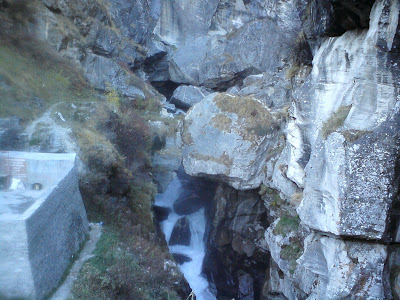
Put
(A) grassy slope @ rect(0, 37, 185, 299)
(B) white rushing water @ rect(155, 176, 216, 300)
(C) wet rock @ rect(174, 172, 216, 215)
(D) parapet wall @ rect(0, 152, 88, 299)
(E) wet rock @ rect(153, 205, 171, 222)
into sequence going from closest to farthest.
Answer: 1. (D) parapet wall @ rect(0, 152, 88, 299)
2. (A) grassy slope @ rect(0, 37, 185, 299)
3. (B) white rushing water @ rect(155, 176, 216, 300)
4. (E) wet rock @ rect(153, 205, 171, 222)
5. (C) wet rock @ rect(174, 172, 216, 215)

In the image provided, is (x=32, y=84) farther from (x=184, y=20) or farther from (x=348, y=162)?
(x=184, y=20)

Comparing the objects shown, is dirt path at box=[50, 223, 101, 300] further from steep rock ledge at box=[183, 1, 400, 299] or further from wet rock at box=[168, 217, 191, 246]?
steep rock ledge at box=[183, 1, 400, 299]

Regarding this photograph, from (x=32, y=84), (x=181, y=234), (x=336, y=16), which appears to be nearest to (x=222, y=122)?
(x=181, y=234)

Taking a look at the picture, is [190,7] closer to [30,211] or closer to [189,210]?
[189,210]

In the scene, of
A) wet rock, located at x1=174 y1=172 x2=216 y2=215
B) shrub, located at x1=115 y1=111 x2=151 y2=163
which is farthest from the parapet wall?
wet rock, located at x1=174 y1=172 x2=216 y2=215

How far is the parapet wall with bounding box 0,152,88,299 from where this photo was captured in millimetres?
7656

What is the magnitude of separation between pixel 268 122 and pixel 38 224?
34.3 feet

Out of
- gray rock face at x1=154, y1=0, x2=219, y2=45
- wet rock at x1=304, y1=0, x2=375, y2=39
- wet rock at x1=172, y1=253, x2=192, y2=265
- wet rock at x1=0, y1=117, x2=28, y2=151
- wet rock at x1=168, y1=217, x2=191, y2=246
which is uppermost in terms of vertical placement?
gray rock face at x1=154, y1=0, x2=219, y2=45

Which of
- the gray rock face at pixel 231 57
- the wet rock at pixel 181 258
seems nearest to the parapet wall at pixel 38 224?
the wet rock at pixel 181 258

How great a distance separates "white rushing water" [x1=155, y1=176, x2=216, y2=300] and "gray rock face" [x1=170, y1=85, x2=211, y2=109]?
27.3ft

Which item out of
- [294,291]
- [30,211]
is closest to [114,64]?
[30,211]

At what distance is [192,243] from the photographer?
17859mm

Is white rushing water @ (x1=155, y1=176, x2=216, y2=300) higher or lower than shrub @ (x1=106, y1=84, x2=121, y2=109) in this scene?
lower

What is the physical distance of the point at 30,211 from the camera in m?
8.04
